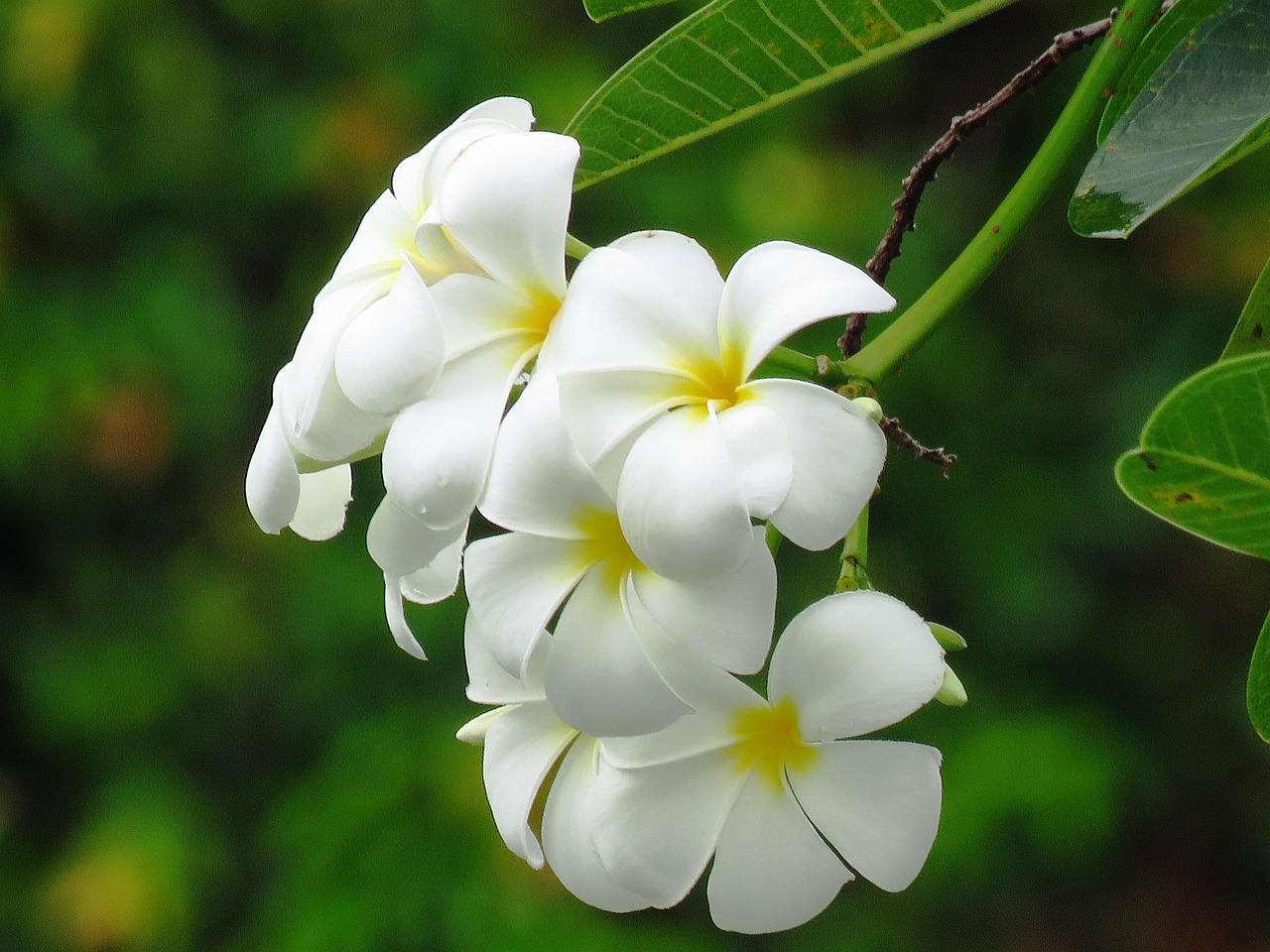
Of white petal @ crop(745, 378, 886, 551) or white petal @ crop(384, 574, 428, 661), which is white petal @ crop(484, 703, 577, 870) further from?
white petal @ crop(745, 378, 886, 551)

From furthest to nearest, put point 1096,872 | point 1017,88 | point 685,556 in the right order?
1. point 1096,872
2. point 1017,88
3. point 685,556

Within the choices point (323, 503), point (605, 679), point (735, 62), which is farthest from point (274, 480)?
point (735, 62)

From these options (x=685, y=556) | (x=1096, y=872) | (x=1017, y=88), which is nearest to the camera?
(x=685, y=556)

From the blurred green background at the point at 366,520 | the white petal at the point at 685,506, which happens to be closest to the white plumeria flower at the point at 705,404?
the white petal at the point at 685,506

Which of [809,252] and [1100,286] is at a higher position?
[809,252]

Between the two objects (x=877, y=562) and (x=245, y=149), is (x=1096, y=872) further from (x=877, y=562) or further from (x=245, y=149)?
(x=245, y=149)

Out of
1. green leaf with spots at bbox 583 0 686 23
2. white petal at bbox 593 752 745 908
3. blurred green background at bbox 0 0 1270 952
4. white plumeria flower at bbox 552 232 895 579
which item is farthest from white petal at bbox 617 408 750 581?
blurred green background at bbox 0 0 1270 952

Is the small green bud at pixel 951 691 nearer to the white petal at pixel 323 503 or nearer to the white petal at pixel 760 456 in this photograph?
the white petal at pixel 760 456

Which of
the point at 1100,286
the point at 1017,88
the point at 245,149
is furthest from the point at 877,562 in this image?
the point at 1017,88
